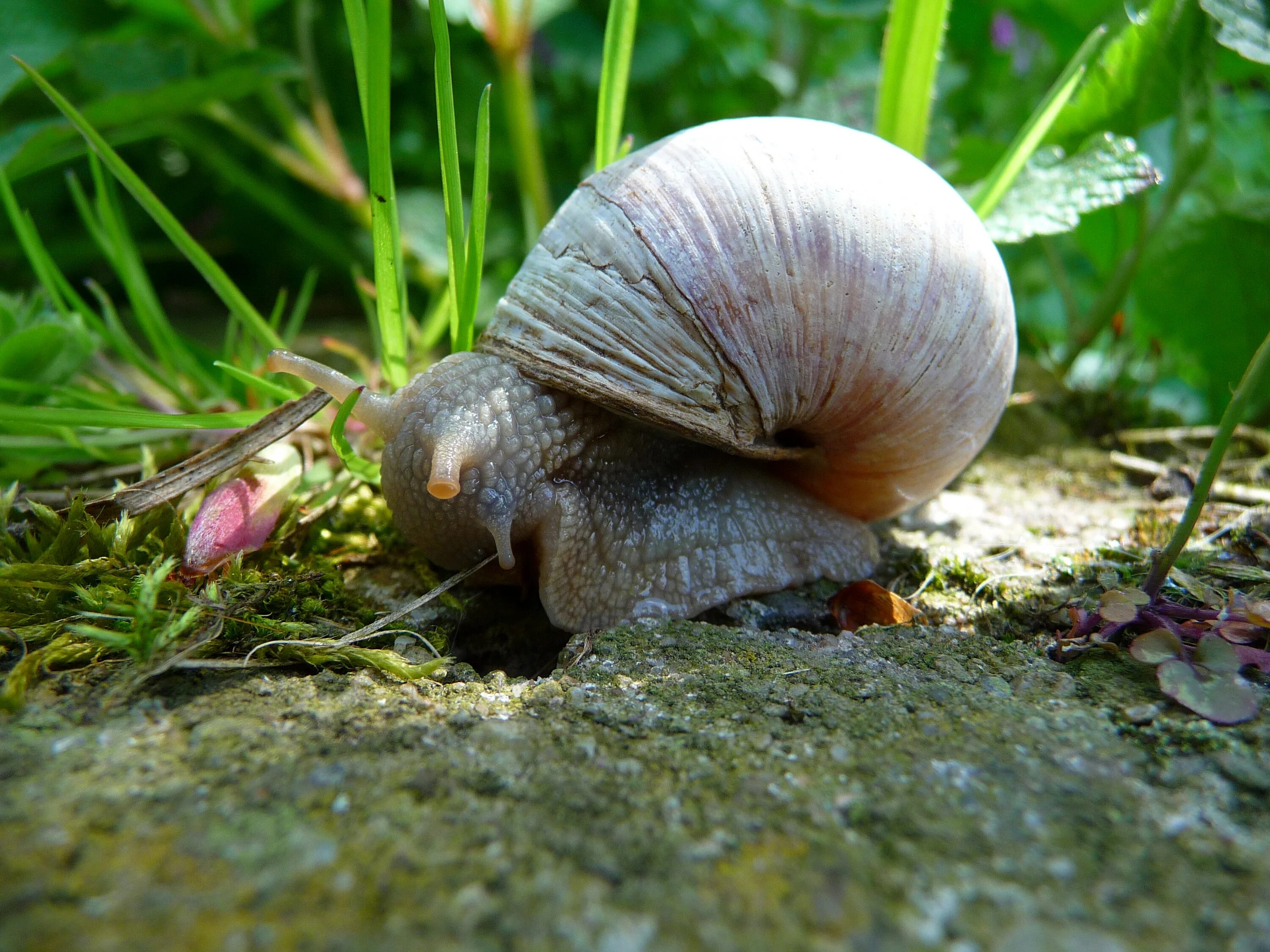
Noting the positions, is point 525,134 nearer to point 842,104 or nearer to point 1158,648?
point 842,104

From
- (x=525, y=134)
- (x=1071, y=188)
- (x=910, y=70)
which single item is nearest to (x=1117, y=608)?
(x=1071, y=188)

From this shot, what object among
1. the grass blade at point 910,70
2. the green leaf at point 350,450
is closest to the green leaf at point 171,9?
the green leaf at point 350,450

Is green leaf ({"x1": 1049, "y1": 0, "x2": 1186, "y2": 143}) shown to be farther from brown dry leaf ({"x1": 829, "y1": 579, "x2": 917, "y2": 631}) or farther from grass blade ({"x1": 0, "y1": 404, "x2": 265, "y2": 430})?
grass blade ({"x1": 0, "y1": 404, "x2": 265, "y2": 430})

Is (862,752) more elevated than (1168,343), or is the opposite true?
(1168,343)

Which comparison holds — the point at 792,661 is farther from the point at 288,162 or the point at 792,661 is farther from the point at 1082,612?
the point at 288,162

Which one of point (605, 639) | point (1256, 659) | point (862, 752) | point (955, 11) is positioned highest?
point (955, 11)

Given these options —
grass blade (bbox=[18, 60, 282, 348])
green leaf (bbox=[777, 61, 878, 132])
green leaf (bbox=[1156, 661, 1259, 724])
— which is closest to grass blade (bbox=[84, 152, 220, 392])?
grass blade (bbox=[18, 60, 282, 348])

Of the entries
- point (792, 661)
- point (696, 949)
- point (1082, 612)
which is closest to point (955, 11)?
point (1082, 612)
